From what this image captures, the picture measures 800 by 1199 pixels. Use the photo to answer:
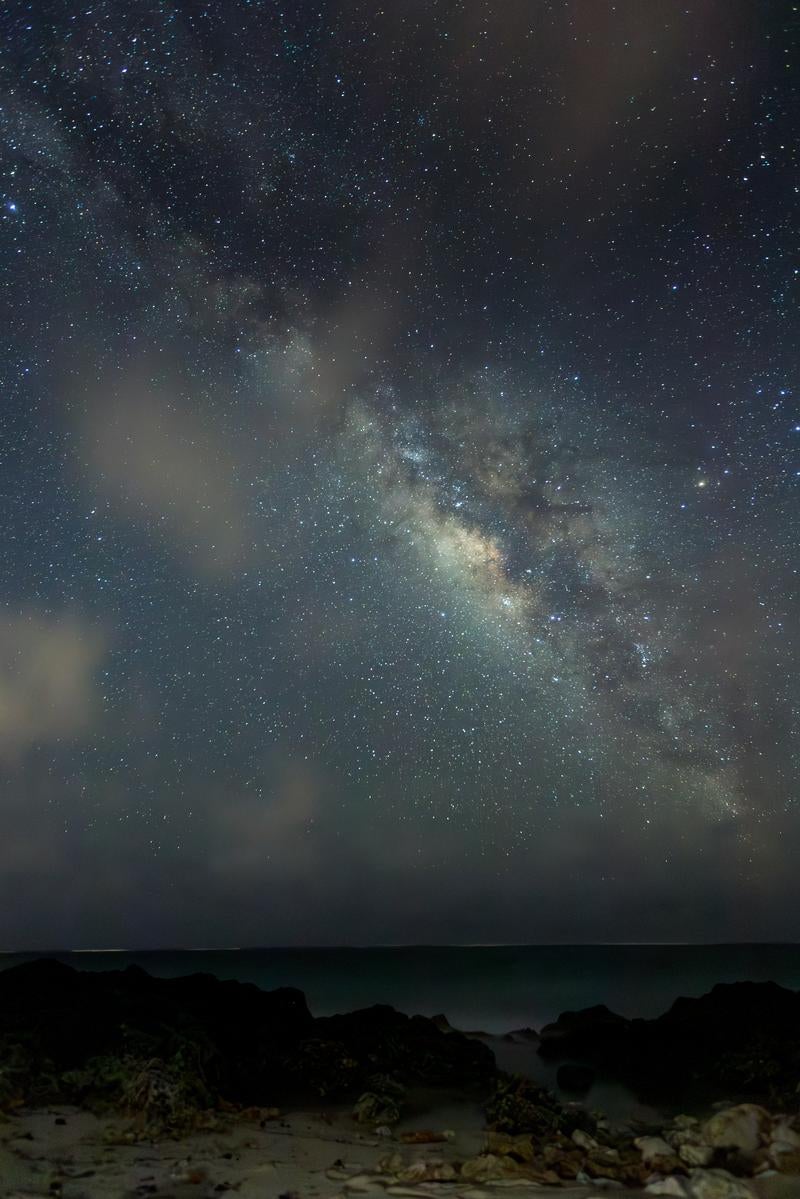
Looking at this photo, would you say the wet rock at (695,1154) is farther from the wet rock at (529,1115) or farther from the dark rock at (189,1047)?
the dark rock at (189,1047)

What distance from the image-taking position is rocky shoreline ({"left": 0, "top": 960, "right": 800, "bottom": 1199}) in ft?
28.8

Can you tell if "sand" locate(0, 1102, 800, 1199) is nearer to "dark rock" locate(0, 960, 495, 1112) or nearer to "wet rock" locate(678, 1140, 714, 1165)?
"dark rock" locate(0, 960, 495, 1112)

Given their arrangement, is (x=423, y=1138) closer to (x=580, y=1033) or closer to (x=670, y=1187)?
(x=670, y=1187)

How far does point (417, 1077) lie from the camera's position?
14.3 m

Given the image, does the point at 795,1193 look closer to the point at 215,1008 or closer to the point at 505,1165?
the point at 505,1165

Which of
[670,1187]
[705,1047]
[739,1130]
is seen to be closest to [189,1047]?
[670,1187]

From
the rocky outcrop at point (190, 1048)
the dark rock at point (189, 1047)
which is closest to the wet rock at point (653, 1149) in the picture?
the rocky outcrop at point (190, 1048)

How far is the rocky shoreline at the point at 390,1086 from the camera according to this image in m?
8.77

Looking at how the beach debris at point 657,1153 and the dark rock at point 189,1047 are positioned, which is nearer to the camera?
the beach debris at point 657,1153

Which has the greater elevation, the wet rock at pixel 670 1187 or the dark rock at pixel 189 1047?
the dark rock at pixel 189 1047

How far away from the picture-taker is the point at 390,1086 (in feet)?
43.4

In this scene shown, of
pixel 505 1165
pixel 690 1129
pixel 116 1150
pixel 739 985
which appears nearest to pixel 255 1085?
pixel 116 1150

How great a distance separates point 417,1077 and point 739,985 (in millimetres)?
9320

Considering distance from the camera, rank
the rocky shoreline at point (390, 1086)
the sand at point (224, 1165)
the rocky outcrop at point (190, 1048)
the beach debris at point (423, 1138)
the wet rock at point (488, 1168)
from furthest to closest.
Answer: the rocky outcrop at point (190, 1048) → the beach debris at point (423, 1138) → the rocky shoreline at point (390, 1086) → the wet rock at point (488, 1168) → the sand at point (224, 1165)
